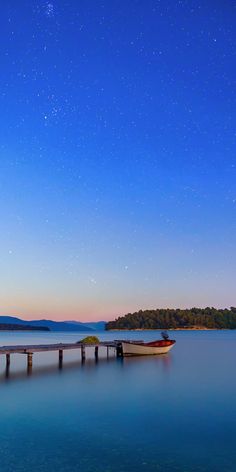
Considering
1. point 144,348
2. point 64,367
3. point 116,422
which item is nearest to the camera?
point 116,422

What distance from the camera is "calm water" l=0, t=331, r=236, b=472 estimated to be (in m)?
16.9

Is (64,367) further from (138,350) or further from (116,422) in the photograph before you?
(116,422)

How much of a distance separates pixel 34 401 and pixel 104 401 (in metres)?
4.65

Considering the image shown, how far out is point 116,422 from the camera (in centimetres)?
2345

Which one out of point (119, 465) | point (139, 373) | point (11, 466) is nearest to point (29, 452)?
point (11, 466)

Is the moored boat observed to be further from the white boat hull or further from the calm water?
the calm water

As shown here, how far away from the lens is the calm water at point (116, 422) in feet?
55.3

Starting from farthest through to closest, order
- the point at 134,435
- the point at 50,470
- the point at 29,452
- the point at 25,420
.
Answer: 1. the point at 25,420
2. the point at 134,435
3. the point at 29,452
4. the point at 50,470

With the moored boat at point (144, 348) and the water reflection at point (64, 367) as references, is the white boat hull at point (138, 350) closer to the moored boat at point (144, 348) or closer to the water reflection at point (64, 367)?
the moored boat at point (144, 348)

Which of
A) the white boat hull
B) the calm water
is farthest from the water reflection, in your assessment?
the white boat hull

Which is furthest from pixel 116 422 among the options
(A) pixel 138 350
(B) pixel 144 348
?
(B) pixel 144 348

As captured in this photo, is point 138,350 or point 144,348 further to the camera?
point 144,348

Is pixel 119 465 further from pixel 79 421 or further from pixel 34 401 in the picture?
pixel 34 401

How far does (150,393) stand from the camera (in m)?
33.5
